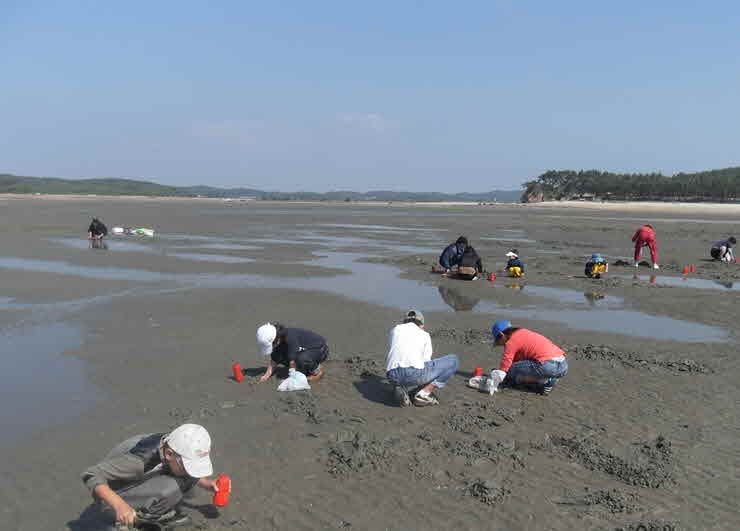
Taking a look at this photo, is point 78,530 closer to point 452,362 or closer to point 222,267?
point 452,362

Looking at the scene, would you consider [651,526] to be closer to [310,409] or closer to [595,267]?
[310,409]

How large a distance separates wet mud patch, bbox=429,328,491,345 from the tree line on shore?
97.8 meters

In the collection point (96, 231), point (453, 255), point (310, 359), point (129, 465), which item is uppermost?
point (453, 255)

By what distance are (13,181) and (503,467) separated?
749 ft

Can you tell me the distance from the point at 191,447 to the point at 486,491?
2.74 metres

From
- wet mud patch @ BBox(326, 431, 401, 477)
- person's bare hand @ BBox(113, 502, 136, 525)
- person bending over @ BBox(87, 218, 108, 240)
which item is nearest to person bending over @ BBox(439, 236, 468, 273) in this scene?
wet mud patch @ BBox(326, 431, 401, 477)

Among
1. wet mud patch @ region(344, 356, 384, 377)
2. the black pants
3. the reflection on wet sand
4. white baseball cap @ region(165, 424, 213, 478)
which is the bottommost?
wet mud patch @ region(344, 356, 384, 377)

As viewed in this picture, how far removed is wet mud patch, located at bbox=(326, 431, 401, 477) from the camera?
567cm

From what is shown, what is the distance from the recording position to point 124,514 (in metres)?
4.02

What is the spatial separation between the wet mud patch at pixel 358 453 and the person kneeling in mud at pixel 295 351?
1.67m

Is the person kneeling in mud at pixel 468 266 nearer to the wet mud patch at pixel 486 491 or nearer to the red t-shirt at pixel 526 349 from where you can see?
the red t-shirt at pixel 526 349

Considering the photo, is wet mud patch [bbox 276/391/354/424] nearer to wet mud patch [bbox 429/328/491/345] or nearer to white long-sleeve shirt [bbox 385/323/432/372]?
white long-sleeve shirt [bbox 385/323/432/372]

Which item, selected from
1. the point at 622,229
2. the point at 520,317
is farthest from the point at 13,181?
the point at 520,317

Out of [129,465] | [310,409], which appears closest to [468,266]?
[310,409]
